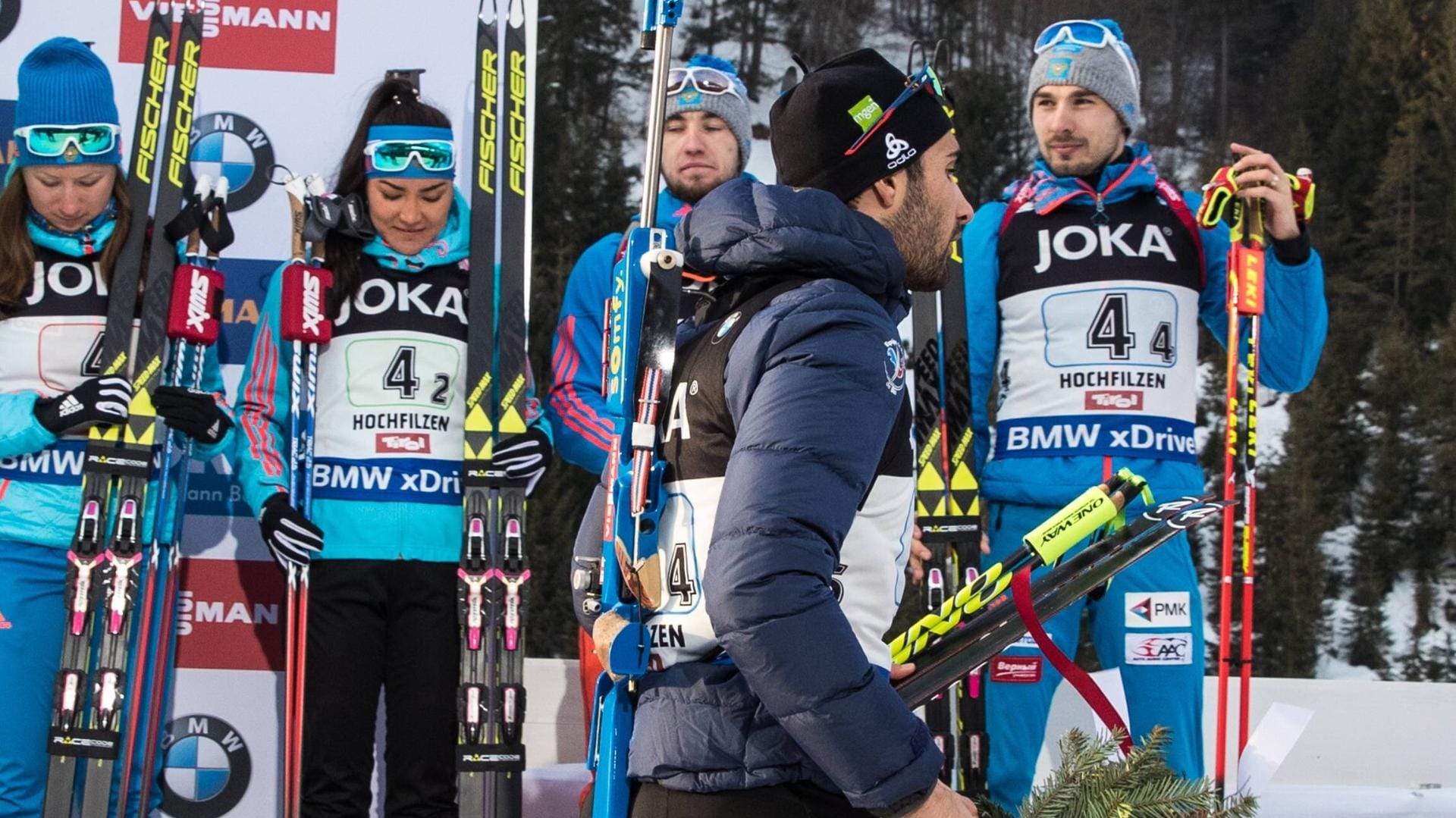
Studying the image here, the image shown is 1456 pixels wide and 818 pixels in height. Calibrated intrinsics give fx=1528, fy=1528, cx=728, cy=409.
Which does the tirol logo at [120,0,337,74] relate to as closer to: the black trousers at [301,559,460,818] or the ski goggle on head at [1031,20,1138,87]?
the black trousers at [301,559,460,818]

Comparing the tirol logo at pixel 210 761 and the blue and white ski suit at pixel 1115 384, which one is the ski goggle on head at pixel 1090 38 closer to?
the blue and white ski suit at pixel 1115 384

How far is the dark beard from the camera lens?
1.80 metres

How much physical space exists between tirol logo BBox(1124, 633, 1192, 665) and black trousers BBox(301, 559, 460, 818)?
1586 mm

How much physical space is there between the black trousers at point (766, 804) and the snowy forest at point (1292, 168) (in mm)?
5882

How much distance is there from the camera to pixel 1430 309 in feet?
41.0

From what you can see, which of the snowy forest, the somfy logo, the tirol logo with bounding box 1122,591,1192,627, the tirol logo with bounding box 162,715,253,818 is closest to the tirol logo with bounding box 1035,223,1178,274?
the tirol logo with bounding box 1122,591,1192,627

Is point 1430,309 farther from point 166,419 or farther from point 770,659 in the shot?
point 770,659

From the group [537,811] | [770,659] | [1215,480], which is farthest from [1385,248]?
[770,659]

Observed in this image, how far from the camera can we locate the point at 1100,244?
11.6 ft

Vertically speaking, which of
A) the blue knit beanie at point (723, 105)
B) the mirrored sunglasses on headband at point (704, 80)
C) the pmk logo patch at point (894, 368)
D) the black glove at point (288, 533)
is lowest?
the pmk logo patch at point (894, 368)

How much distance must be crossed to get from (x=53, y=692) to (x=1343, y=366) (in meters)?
9.79

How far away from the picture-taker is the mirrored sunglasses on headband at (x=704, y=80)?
404cm

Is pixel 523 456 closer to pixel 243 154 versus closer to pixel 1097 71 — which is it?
pixel 243 154

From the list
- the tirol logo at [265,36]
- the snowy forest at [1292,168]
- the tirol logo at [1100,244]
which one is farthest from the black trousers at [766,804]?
the snowy forest at [1292,168]
